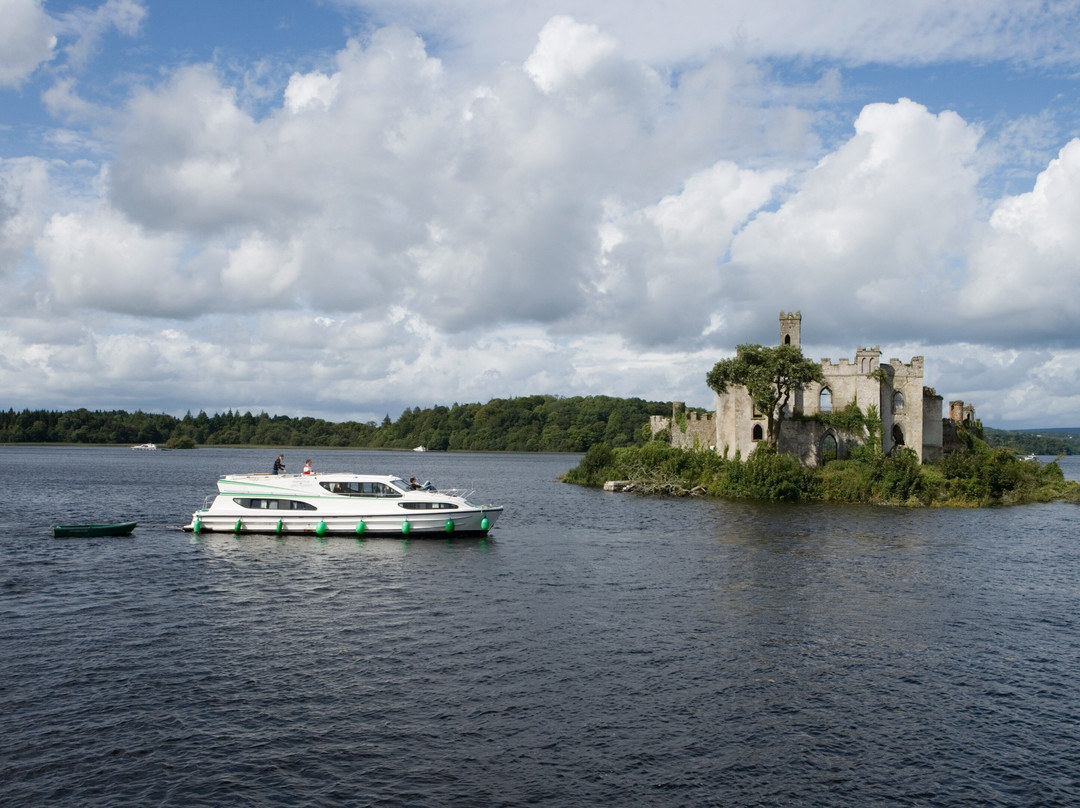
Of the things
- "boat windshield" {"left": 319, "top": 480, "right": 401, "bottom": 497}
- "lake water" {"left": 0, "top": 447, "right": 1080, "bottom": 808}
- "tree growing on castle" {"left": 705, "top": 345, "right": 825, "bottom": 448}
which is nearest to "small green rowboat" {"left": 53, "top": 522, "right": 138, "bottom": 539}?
"lake water" {"left": 0, "top": 447, "right": 1080, "bottom": 808}

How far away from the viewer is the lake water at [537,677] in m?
14.5

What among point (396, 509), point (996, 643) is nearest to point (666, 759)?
point (996, 643)

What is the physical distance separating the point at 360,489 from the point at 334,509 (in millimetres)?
1641

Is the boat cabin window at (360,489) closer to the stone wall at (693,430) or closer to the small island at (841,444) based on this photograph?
the small island at (841,444)

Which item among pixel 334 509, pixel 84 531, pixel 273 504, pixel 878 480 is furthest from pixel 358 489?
pixel 878 480

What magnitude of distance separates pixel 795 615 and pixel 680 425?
176 feet

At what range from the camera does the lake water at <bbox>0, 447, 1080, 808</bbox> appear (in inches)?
570

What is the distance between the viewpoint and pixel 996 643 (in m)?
23.0

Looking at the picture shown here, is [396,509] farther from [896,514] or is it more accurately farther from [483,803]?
[896,514]

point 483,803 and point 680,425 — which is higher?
point 680,425

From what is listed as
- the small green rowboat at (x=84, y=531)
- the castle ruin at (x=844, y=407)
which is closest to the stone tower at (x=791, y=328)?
the castle ruin at (x=844, y=407)

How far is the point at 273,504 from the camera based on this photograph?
4269cm

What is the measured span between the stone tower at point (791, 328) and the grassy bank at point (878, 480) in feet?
30.6

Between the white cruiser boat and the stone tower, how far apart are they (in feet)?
114
